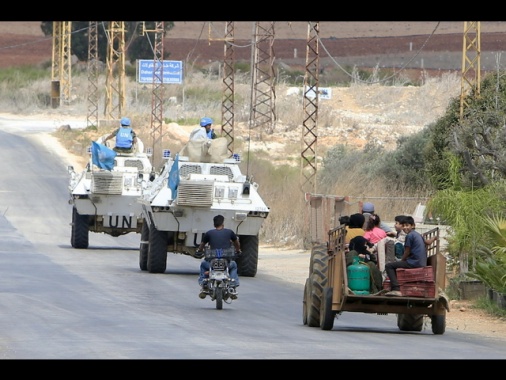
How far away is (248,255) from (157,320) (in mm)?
8109

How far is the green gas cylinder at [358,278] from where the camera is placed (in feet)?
54.4

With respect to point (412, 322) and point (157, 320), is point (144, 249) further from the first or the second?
point (412, 322)

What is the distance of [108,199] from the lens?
100.0ft

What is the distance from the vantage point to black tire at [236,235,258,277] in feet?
83.0

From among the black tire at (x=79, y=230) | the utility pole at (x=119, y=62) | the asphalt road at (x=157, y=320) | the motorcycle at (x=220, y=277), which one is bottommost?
the asphalt road at (x=157, y=320)

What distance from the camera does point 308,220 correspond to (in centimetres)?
3288

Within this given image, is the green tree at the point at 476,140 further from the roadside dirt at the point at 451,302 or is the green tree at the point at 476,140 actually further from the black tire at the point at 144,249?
the black tire at the point at 144,249

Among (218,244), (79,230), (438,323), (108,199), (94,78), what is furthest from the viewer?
(94,78)

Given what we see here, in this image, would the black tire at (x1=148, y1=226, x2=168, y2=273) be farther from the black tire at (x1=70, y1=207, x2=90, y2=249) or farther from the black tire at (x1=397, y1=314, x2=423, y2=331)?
the black tire at (x1=397, y1=314, x2=423, y2=331)

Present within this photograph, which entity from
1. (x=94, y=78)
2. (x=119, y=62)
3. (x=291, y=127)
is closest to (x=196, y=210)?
(x=119, y=62)

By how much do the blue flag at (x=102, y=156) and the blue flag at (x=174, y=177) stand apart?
5.72m

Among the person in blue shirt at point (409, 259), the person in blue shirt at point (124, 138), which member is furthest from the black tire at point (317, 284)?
the person in blue shirt at point (124, 138)
